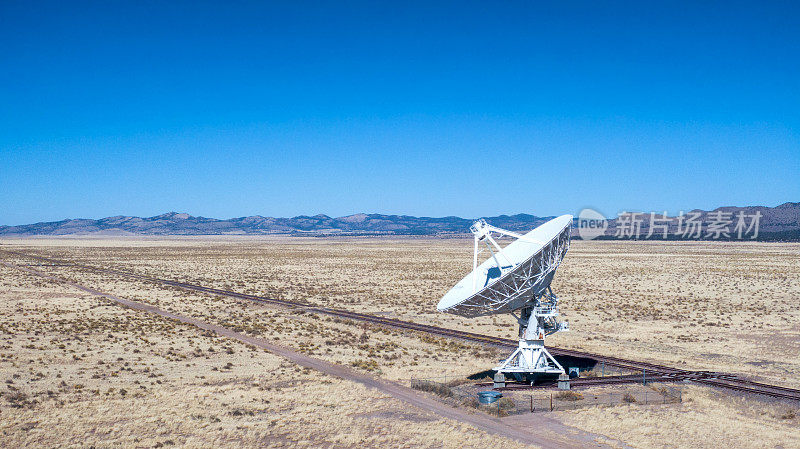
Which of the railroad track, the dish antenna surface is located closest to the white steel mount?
the dish antenna surface

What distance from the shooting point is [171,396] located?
2203 centimetres

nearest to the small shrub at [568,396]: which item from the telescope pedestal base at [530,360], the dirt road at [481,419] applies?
the telescope pedestal base at [530,360]

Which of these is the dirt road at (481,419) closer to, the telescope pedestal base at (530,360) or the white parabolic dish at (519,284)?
the telescope pedestal base at (530,360)

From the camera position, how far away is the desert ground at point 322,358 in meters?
18.2

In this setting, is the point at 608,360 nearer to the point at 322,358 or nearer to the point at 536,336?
the point at 536,336

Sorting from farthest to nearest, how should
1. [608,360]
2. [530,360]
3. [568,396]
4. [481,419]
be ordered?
[608,360]
[530,360]
[568,396]
[481,419]

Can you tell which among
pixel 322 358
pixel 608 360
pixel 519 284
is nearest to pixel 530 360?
pixel 519 284

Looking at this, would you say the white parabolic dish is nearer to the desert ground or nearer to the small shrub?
the small shrub

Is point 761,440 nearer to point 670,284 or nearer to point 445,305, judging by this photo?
point 445,305

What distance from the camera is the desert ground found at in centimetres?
1823

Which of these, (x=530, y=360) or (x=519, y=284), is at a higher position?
(x=519, y=284)

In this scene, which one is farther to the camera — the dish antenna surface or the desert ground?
the dish antenna surface

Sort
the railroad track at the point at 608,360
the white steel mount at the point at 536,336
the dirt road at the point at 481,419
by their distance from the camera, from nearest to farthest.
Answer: the dirt road at the point at 481,419
the railroad track at the point at 608,360
the white steel mount at the point at 536,336

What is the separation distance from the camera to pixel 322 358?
2873 cm
